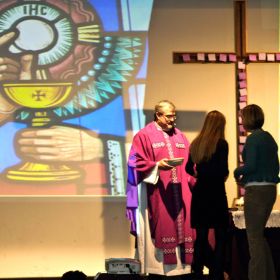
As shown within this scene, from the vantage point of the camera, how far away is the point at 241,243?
4.65m

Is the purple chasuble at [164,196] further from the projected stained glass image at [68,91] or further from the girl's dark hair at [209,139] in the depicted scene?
the projected stained glass image at [68,91]

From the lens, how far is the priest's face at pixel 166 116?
14.9 feet

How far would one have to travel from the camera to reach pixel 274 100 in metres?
5.28

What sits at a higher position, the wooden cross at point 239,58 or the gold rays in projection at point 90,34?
the gold rays in projection at point 90,34

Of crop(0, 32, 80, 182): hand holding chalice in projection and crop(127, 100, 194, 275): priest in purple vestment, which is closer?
crop(127, 100, 194, 275): priest in purple vestment

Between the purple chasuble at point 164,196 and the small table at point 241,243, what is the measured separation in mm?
345

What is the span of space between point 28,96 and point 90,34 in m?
0.76

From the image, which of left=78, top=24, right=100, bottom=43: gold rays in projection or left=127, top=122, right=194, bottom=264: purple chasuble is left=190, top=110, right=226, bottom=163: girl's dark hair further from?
left=78, top=24, right=100, bottom=43: gold rays in projection

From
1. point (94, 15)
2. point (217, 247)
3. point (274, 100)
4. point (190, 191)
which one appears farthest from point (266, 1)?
point (217, 247)

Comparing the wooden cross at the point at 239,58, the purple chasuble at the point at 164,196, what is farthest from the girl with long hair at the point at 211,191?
the wooden cross at the point at 239,58

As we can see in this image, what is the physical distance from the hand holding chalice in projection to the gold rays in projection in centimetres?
44

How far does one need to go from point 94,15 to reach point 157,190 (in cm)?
169

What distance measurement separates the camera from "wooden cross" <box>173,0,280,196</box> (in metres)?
5.02

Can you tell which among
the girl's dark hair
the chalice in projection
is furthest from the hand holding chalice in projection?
the girl's dark hair
